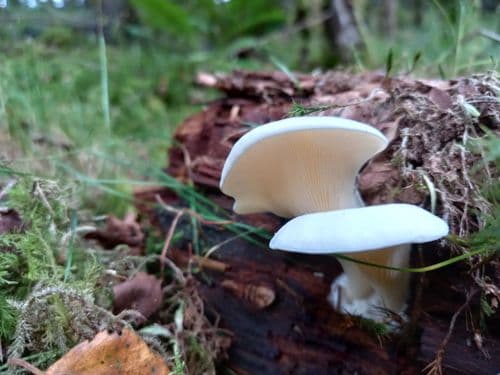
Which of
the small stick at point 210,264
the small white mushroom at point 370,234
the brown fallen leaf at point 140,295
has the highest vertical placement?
the small white mushroom at point 370,234

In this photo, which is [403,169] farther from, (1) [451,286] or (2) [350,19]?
(2) [350,19]

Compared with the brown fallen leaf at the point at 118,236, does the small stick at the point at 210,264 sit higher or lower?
lower

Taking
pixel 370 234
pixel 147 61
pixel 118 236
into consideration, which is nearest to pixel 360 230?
pixel 370 234

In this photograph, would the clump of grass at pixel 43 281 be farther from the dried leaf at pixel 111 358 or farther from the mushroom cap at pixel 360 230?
the mushroom cap at pixel 360 230

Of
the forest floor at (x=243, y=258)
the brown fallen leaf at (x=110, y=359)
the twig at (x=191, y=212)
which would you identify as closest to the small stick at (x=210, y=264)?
the forest floor at (x=243, y=258)

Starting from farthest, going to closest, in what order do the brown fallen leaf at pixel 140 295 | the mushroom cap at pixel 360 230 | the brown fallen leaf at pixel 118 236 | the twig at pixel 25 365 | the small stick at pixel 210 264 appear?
1. the brown fallen leaf at pixel 118 236
2. the small stick at pixel 210 264
3. the brown fallen leaf at pixel 140 295
4. the twig at pixel 25 365
5. the mushroom cap at pixel 360 230

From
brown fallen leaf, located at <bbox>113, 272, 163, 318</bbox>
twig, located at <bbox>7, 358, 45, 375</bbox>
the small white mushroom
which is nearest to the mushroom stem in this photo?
the small white mushroom

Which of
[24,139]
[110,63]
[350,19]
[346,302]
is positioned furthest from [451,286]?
[110,63]
